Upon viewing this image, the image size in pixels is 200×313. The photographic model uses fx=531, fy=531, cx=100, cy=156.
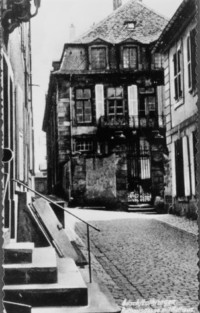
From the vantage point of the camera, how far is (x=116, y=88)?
23578 mm

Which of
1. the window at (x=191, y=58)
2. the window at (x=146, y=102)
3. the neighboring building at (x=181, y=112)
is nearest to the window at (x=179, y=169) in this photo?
the neighboring building at (x=181, y=112)

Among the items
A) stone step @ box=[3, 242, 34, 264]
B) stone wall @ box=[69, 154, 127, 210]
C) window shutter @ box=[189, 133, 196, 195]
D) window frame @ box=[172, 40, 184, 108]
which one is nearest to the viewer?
stone step @ box=[3, 242, 34, 264]

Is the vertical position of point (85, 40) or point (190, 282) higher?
point (85, 40)

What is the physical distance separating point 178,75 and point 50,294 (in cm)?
873

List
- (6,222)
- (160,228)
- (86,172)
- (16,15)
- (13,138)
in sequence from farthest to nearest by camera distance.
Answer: (86,172) → (160,228) → (13,138) → (6,222) → (16,15)

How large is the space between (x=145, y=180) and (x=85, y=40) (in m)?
6.32

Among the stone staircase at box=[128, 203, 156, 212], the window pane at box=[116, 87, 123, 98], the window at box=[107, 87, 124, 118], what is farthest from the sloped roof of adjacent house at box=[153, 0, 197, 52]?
the window pane at box=[116, 87, 123, 98]

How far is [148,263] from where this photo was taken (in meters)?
7.36

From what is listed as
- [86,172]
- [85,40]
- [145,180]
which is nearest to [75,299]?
[86,172]

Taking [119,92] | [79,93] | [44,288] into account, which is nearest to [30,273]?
[44,288]

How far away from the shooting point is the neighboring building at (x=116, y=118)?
18.3m

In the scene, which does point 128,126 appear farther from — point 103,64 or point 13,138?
point 13,138

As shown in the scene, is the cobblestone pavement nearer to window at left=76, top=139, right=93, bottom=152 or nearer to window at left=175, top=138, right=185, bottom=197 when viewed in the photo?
window at left=175, top=138, right=185, bottom=197

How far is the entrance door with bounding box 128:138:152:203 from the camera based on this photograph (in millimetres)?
19891
